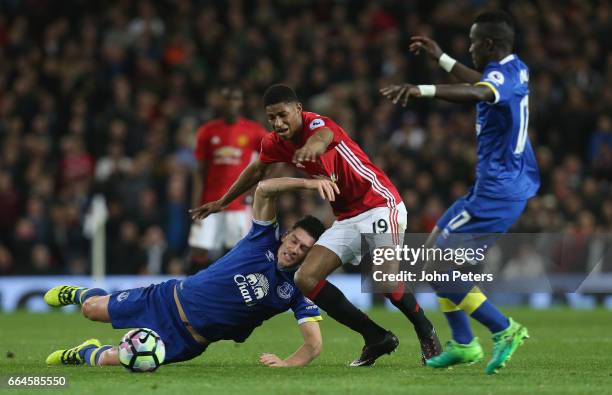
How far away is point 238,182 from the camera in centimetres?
884

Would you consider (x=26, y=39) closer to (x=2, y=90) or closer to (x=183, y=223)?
(x=2, y=90)

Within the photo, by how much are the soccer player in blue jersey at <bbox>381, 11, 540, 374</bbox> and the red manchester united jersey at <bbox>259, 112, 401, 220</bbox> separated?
2.15ft

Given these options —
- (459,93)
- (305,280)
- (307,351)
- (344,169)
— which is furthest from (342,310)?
(459,93)

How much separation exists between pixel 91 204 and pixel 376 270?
958 cm

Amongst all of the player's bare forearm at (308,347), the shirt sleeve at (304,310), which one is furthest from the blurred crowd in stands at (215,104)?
the player's bare forearm at (308,347)

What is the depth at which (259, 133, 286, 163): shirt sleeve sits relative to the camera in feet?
28.2

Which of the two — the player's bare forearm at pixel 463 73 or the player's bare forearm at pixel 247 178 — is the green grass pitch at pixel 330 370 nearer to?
the player's bare forearm at pixel 247 178

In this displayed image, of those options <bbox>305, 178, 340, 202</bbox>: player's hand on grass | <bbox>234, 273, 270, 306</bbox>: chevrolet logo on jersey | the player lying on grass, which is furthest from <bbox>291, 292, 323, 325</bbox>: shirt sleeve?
<bbox>305, 178, 340, 202</bbox>: player's hand on grass

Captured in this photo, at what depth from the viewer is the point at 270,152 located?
8625 millimetres

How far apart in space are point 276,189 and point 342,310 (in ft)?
3.52

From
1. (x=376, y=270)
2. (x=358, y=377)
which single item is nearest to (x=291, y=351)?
(x=376, y=270)

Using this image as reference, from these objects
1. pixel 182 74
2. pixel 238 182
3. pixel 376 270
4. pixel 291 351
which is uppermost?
pixel 182 74

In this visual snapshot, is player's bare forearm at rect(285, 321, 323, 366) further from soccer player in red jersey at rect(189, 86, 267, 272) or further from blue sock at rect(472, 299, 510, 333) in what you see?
soccer player in red jersey at rect(189, 86, 267, 272)

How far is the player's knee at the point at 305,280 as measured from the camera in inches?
320
